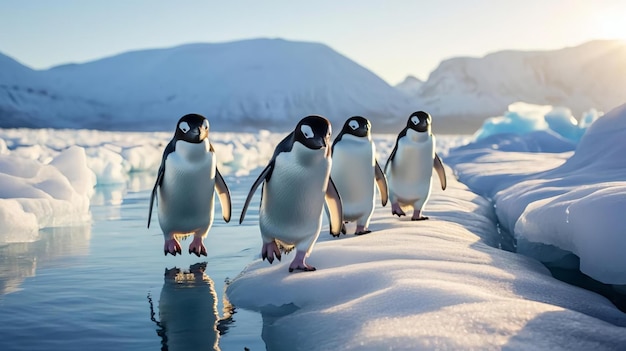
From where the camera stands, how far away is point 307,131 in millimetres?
3453

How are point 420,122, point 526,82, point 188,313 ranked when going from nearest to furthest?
point 188,313, point 420,122, point 526,82

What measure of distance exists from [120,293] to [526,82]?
131m

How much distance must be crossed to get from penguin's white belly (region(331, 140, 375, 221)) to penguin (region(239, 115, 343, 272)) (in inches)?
42.5

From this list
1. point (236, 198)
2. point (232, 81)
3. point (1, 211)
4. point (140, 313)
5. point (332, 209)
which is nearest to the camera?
point (140, 313)

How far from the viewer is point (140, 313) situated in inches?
124

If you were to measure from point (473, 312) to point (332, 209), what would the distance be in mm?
1700

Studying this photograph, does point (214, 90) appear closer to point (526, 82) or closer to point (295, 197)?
point (526, 82)

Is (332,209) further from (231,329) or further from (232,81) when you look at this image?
(232,81)

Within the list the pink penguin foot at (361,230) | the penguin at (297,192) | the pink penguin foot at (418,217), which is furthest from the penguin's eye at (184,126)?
the pink penguin foot at (418,217)

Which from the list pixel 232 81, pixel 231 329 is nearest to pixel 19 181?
pixel 231 329

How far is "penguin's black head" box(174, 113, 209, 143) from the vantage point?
4.07 meters

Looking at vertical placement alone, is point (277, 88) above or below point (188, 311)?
above

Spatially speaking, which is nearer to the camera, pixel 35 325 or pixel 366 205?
pixel 35 325

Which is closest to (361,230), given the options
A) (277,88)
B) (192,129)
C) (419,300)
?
(192,129)
